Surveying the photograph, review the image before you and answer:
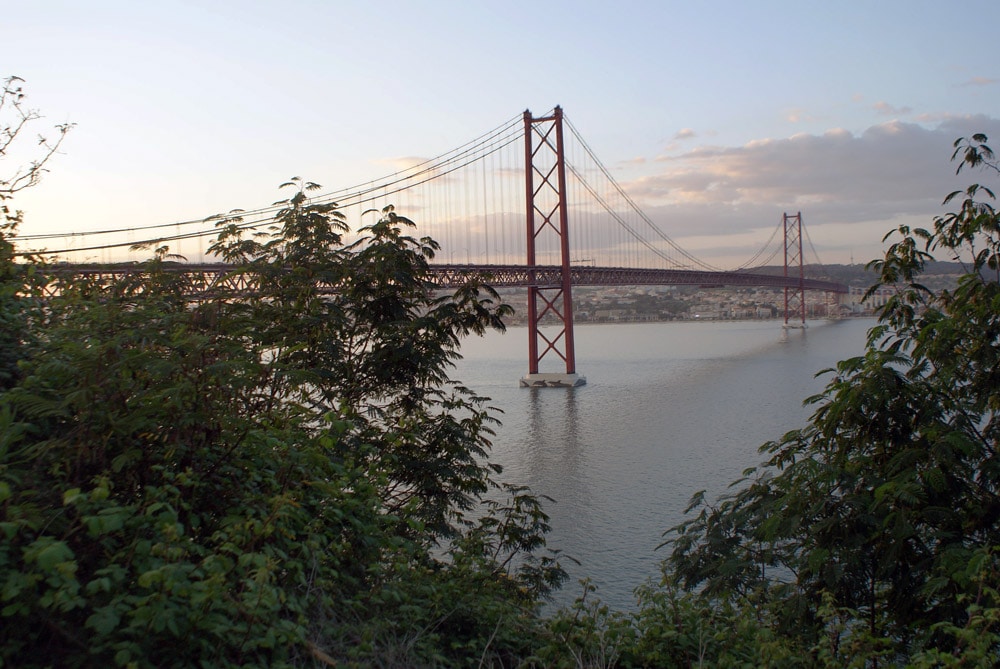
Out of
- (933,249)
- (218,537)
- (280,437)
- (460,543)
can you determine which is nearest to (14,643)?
(218,537)

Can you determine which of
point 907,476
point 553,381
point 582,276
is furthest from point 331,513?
point 582,276

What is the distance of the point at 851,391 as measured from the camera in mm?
4125

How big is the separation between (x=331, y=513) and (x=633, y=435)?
15816 millimetres

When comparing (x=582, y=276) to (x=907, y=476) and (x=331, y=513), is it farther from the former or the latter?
(x=331, y=513)

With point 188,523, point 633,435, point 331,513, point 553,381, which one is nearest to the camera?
point 188,523

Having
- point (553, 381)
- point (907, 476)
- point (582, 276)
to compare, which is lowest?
point (553, 381)

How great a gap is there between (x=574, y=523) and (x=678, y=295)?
69.8 metres

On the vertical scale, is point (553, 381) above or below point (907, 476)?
below

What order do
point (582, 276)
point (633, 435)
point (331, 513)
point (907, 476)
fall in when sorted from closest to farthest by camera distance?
point (331, 513), point (907, 476), point (633, 435), point (582, 276)

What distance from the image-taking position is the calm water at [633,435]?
10.0 metres

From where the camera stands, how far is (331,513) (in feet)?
10.3

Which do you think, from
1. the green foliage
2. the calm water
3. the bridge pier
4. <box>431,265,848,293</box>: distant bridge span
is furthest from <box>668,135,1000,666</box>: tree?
the bridge pier

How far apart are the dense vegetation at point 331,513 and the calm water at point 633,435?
3.11 meters

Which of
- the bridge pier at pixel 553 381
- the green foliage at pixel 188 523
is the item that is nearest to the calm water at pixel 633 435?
the bridge pier at pixel 553 381
